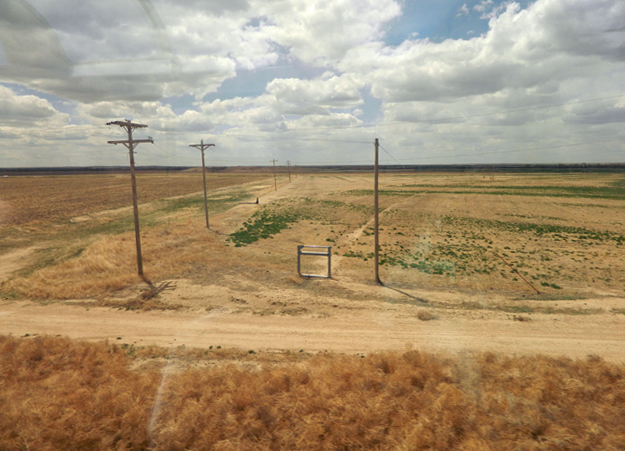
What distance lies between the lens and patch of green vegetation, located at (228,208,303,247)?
28734mm

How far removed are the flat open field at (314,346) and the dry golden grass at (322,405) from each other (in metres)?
0.04

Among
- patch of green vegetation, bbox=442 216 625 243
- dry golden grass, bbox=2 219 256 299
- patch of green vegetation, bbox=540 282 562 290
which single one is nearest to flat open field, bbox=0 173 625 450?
dry golden grass, bbox=2 219 256 299

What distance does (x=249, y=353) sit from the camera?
Result: 10609mm

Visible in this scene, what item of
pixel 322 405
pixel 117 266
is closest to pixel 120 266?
pixel 117 266

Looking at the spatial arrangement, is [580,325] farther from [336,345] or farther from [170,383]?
[170,383]

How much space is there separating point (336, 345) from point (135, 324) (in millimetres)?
8104

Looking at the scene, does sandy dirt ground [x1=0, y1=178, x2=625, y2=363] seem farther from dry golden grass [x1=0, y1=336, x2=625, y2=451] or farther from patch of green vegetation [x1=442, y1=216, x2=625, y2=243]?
patch of green vegetation [x1=442, y1=216, x2=625, y2=243]

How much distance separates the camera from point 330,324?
1281cm

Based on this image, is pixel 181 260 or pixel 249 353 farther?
pixel 181 260

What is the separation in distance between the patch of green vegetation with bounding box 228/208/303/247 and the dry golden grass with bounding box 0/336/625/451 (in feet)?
60.0

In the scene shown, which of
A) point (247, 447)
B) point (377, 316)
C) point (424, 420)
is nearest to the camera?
point (247, 447)

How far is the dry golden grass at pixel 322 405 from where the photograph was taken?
6379 millimetres

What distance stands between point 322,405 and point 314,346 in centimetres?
373

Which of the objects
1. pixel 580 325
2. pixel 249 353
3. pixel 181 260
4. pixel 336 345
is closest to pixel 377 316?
pixel 336 345
